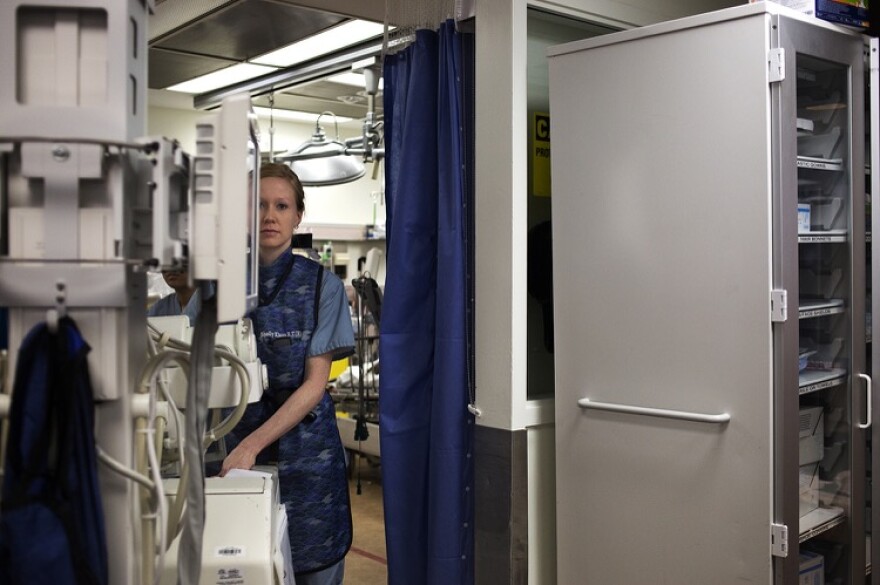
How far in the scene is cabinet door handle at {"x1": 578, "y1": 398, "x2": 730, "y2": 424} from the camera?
2486 millimetres

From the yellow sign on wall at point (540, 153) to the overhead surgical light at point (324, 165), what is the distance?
8.84 ft

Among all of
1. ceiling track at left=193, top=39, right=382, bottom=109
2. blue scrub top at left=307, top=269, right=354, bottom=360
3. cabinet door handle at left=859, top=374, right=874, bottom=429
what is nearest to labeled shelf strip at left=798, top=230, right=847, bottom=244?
cabinet door handle at left=859, top=374, right=874, bottom=429

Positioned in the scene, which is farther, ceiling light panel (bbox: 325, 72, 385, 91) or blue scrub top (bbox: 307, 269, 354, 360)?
ceiling light panel (bbox: 325, 72, 385, 91)

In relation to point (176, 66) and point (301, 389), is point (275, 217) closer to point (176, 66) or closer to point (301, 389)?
point (301, 389)

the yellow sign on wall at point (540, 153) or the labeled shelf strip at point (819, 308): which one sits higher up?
the yellow sign on wall at point (540, 153)

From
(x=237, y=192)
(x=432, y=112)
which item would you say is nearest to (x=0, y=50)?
(x=237, y=192)

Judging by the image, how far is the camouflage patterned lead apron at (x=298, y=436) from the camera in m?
2.55

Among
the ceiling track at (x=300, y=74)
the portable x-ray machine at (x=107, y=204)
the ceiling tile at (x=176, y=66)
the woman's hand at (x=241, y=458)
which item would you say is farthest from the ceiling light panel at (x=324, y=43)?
the portable x-ray machine at (x=107, y=204)

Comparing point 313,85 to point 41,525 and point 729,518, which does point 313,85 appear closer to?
point 729,518

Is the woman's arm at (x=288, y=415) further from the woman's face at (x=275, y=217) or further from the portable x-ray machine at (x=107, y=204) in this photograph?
the portable x-ray machine at (x=107, y=204)

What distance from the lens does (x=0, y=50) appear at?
1.37 metres

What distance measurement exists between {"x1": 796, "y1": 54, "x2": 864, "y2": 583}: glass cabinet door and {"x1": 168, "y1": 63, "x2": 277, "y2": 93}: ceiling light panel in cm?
287

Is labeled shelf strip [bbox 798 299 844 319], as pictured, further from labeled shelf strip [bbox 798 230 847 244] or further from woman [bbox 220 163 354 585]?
woman [bbox 220 163 354 585]

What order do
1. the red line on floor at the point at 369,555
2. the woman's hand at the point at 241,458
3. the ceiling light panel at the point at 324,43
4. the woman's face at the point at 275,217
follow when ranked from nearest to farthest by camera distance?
1. the woman's hand at the point at 241,458
2. the woman's face at the point at 275,217
3. the ceiling light panel at the point at 324,43
4. the red line on floor at the point at 369,555
